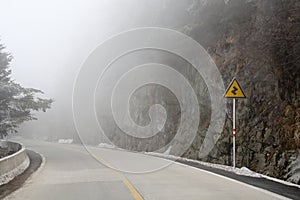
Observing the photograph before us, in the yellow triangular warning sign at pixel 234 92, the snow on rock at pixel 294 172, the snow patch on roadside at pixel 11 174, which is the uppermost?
the yellow triangular warning sign at pixel 234 92

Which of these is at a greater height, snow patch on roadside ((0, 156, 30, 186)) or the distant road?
the distant road

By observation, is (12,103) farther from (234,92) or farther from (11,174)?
(234,92)

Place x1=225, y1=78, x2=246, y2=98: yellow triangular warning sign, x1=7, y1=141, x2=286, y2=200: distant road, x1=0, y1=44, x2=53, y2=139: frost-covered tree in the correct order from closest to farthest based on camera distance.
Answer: x1=7, y1=141, x2=286, y2=200: distant road
x1=225, y1=78, x2=246, y2=98: yellow triangular warning sign
x1=0, y1=44, x2=53, y2=139: frost-covered tree

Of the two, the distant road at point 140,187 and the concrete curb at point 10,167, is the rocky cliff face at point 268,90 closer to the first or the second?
the distant road at point 140,187

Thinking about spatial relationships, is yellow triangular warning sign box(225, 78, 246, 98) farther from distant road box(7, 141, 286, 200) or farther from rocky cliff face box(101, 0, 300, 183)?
distant road box(7, 141, 286, 200)

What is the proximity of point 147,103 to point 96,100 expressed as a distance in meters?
19.5

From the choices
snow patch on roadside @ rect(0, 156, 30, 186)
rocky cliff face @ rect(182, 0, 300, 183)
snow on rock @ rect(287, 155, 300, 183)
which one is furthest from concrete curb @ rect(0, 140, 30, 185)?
snow on rock @ rect(287, 155, 300, 183)

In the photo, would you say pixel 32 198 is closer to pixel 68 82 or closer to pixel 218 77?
pixel 218 77

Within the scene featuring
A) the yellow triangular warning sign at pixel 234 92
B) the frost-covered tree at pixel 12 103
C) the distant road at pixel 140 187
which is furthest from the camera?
the frost-covered tree at pixel 12 103

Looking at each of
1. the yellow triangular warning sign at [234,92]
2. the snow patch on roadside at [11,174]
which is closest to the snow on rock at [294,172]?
the yellow triangular warning sign at [234,92]

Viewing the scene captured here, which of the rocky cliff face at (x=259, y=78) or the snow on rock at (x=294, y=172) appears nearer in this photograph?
the snow on rock at (x=294, y=172)

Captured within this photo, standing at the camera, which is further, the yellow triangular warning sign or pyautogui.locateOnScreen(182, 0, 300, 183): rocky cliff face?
the yellow triangular warning sign

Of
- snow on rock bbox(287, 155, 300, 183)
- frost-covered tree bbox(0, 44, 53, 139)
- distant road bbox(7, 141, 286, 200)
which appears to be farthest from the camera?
frost-covered tree bbox(0, 44, 53, 139)

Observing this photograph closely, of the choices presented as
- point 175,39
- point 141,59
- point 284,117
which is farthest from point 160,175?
point 141,59
